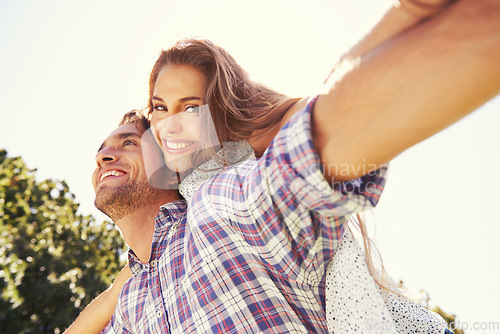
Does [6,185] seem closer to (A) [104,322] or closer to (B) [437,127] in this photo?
(A) [104,322]

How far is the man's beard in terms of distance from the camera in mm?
2768

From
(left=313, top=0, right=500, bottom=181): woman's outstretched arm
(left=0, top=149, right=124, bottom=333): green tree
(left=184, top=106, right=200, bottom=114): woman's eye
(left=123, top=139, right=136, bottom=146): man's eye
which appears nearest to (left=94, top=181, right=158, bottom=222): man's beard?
(left=123, top=139, right=136, bottom=146): man's eye

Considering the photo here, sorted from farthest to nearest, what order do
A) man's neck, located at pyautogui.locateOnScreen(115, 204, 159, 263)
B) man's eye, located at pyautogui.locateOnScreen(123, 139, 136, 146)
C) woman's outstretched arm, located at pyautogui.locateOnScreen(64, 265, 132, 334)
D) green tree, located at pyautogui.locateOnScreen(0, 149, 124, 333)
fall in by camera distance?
green tree, located at pyautogui.locateOnScreen(0, 149, 124, 333) → man's eye, located at pyautogui.locateOnScreen(123, 139, 136, 146) → woman's outstretched arm, located at pyautogui.locateOnScreen(64, 265, 132, 334) → man's neck, located at pyautogui.locateOnScreen(115, 204, 159, 263)

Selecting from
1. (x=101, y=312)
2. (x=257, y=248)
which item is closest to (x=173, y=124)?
(x=257, y=248)

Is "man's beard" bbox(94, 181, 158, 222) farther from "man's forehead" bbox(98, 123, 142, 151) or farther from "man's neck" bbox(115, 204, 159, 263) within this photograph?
"man's forehead" bbox(98, 123, 142, 151)

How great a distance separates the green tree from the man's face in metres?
4.73

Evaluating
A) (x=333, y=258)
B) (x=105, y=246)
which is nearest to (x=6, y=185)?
(x=105, y=246)

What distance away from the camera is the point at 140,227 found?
2762 millimetres

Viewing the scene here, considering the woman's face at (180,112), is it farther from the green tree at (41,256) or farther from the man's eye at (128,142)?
the green tree at (41,256)

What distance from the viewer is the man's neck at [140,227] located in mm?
2688

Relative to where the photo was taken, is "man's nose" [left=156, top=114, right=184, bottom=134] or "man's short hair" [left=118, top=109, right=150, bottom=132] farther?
"man's short hair" [left=118, top=109, right=150, bottom=132]

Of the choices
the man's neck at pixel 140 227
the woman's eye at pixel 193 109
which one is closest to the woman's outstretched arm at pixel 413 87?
the woman's eye at pixel 193 109

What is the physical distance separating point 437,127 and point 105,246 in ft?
35.9

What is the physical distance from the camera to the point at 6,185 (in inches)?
299
